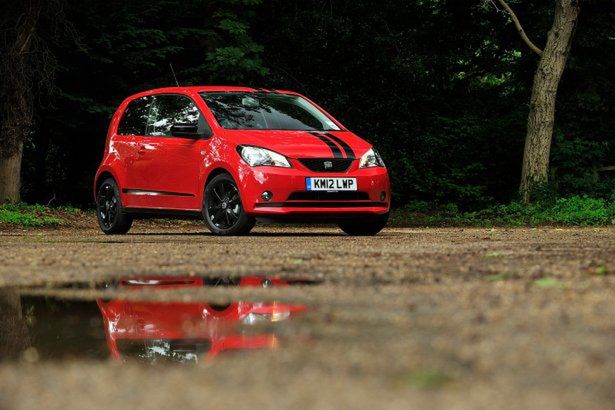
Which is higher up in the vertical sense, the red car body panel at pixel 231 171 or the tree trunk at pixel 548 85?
the tree trunk at pixel 548 85

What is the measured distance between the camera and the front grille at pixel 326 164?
37.9 ft

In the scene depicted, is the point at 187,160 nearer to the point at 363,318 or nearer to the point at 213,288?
the point at 213,288

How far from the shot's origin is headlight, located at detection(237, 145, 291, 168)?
11492mm

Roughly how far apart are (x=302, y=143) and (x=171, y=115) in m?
2.07

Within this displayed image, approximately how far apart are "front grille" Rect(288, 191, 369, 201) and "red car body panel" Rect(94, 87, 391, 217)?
35 mm

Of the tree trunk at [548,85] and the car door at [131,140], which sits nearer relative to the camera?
the car door at [131,140]

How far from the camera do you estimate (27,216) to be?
16.6 meters

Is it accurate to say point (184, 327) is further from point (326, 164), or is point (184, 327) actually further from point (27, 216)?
point (27, 216)

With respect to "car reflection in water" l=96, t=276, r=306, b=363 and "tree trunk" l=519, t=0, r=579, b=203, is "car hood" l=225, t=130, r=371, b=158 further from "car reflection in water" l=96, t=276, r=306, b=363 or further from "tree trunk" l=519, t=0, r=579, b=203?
"tree trunk" l=519, t=0, r=579, b=203

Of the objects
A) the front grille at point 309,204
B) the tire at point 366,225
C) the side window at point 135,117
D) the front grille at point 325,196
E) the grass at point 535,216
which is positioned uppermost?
the side window at point 135,117

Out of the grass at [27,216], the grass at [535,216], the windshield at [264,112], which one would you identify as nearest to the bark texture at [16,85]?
the grass at [27,216]

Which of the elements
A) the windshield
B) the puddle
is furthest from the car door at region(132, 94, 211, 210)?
the puddle

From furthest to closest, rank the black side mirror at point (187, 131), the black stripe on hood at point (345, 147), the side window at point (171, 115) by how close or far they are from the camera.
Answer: the side window at point (171, 115), the black side mirror at point (187, 131), the black stripe on hood at point (345, 147)

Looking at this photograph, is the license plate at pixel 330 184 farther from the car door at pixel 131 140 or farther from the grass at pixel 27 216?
the grass at pixel 27 216
